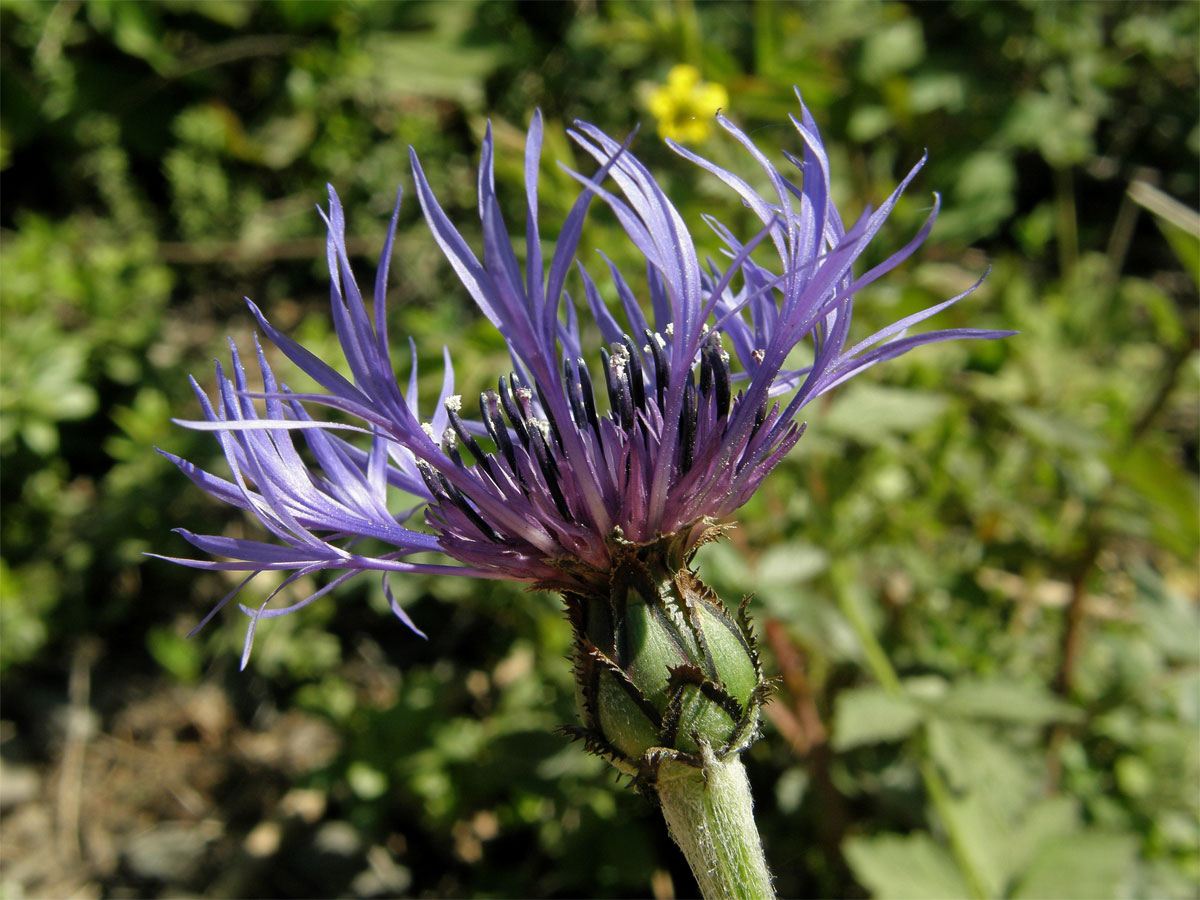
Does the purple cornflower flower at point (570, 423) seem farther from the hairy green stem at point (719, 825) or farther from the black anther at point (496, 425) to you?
the hairy green stem at point (719, 825)

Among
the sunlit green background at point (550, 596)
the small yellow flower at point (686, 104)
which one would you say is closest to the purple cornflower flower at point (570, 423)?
the sunlit green background at point (550, 596)

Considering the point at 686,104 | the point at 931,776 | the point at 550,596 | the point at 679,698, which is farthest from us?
the point at 686,104

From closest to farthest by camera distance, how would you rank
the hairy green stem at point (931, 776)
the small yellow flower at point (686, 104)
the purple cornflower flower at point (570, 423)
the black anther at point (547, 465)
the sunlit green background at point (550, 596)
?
the purple cornflower flower at point (570, 423)
the black anther at point (547, 465)
the hairy green stem at point (931, 776)
the sunlit green background at point (550, 596)
the small yellow flower at point (686, 104)

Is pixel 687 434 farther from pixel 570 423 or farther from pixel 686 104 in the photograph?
pixel 686 104

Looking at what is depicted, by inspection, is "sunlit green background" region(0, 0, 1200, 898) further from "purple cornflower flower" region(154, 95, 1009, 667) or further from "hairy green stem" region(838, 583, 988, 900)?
"purple cornflower flower" region(154, 95, 1009, 667)

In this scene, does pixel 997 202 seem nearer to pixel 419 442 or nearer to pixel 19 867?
pixel 419 442

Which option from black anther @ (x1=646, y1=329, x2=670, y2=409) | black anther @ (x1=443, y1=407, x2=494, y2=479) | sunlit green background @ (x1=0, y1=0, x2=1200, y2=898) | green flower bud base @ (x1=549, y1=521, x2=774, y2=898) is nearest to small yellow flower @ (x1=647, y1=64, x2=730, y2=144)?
sunlit green background @ (x1=0, y1=0, x2=1200, y2=898)

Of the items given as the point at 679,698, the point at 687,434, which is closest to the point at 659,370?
the point at 687,434
